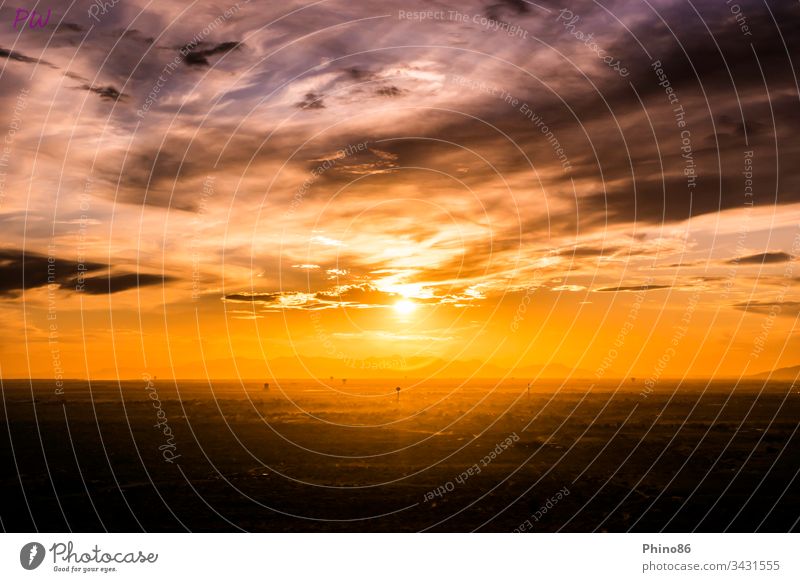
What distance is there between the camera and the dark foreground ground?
87.9 ft

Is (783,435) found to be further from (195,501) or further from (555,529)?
(195,501)

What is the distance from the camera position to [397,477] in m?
33.8

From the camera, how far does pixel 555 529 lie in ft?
84.0

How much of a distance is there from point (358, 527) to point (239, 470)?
40.7 ft
